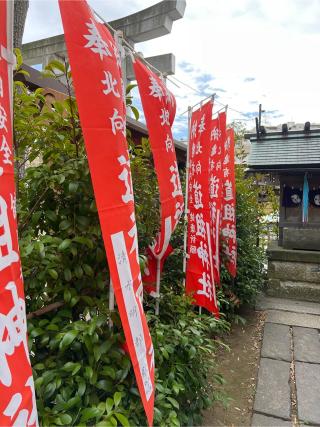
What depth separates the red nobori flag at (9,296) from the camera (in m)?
1.32

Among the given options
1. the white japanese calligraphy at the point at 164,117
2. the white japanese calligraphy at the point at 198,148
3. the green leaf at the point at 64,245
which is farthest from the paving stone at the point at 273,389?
the white japanese calligraphy at the point at 164,117

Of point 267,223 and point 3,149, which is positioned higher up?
point 3,149

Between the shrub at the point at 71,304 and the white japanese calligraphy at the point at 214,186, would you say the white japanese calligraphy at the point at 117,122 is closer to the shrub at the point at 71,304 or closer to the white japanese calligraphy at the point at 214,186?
the shrub at the point at 71,304

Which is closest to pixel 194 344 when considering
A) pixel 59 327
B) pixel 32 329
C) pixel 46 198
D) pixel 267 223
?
pixel 59 327

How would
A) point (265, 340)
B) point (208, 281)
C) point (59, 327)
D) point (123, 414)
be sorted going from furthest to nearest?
point (265, 340)
point (208, 281)
point (59, 327)
point (123, 414)

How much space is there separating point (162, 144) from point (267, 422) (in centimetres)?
263

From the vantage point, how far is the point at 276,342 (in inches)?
185

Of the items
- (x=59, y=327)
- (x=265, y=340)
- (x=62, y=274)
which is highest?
(x=62, y=274)

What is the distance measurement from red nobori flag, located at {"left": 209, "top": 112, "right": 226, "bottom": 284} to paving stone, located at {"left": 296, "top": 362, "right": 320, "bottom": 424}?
1.42m

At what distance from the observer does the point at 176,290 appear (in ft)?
13.4

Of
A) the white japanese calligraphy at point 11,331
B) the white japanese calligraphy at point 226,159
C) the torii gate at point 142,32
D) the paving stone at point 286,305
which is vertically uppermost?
the torii gate at point 142,32

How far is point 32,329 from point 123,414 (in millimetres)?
699

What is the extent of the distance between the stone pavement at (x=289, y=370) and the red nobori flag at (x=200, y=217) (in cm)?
100

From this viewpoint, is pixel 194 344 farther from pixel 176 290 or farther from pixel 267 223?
pixel 267 223
